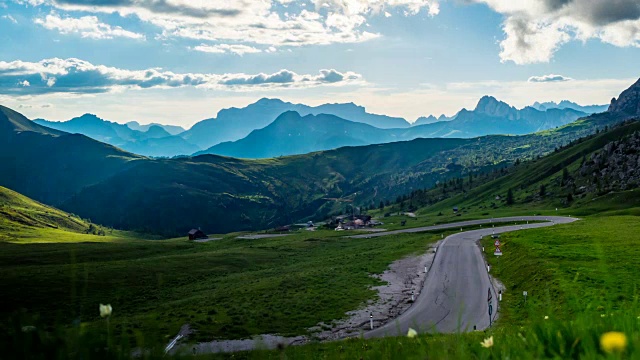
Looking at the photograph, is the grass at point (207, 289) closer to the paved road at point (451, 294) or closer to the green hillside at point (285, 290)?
the green hillside at point (285, 290)

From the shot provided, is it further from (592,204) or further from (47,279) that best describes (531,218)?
(47,279)

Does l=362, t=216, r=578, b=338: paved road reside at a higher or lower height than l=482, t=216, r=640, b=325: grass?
lower

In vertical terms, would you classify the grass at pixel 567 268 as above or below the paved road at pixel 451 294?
above

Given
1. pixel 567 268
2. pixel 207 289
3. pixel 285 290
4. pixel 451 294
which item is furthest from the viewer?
pixel 207 289

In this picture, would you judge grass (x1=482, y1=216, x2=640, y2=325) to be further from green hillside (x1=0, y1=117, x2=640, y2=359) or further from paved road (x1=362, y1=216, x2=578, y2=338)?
paved road (x1=362, y1=216, x2=578, y2=338)

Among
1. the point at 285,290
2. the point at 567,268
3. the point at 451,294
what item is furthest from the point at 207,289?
the point at 567,268

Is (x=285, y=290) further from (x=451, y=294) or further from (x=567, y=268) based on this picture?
(x=567, y=268)

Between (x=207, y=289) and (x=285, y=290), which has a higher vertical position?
(x=285, y=290)

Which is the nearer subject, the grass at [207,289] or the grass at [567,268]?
the grass at [567,268]

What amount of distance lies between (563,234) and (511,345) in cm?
7638

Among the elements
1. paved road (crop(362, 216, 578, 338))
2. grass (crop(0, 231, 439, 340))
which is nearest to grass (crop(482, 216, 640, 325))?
paved road (crop(362, 216, 578, 338))

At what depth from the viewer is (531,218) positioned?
5108 inches

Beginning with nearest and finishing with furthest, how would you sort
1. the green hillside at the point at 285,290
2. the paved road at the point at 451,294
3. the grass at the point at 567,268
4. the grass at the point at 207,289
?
1. the green hillside at the point at 285,290
2. the grass at the point at 567,268
3. the paved road at the point at 451,294
4. the grass at the point at 207,289

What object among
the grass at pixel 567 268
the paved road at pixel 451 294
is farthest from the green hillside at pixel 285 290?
the paved road at pixel 451 294
